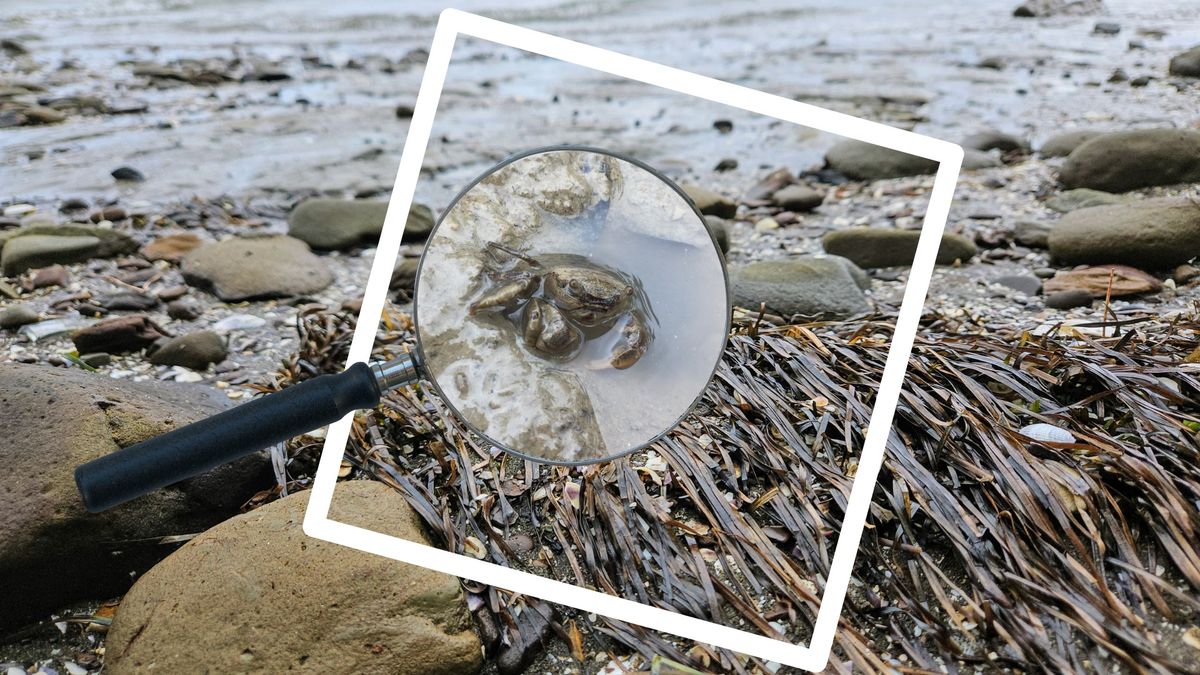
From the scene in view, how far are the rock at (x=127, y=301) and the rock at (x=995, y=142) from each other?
514cm

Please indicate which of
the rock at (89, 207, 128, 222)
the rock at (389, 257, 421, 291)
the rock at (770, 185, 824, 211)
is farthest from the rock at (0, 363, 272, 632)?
the rock at (770, 185, 824, 211)

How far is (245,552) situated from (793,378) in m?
1.65

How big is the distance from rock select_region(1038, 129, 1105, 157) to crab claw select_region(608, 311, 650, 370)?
16.6 ft

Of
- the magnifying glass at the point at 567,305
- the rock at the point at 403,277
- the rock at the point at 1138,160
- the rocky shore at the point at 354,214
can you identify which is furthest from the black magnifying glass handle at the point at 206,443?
the rock at the point at 1138,160

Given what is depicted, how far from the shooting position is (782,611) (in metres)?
2.13

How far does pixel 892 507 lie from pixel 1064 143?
15.2ft

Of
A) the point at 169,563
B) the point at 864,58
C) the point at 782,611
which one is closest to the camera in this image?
the point at 782,611

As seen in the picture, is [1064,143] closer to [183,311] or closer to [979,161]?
[979,161]

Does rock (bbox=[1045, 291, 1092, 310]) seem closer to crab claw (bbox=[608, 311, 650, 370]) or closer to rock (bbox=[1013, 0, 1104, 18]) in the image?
crab claw (bbox=[608, 311, 650, 370])

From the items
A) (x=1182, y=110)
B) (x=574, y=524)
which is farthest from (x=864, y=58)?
(x=574, y=524)

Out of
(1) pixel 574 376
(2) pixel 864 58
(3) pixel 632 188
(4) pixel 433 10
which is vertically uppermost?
(3) pixel 632 188

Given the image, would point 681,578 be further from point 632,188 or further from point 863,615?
point 632,188

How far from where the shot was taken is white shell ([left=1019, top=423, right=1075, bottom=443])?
2422 millimetres

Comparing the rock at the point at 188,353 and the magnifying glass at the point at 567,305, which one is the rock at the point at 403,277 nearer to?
the rock at the point at 188,353
